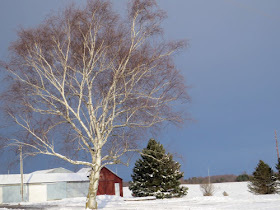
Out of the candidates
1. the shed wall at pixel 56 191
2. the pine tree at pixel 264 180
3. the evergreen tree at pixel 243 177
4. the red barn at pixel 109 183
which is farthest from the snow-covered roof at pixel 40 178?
the evergreen tree at pixel 243 177

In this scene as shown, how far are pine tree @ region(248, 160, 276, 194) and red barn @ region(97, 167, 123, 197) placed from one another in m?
17.1

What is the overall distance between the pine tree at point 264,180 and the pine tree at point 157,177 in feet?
22.4

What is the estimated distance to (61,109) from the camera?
54.4 feet

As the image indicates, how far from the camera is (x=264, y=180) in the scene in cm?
3030

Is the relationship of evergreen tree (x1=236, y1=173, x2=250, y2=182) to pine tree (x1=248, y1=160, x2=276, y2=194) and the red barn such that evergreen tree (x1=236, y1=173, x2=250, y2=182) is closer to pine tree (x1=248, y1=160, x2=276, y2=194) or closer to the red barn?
the red barn

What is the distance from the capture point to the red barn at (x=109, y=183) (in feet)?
132

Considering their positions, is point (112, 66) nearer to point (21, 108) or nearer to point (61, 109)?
point (61, 109)

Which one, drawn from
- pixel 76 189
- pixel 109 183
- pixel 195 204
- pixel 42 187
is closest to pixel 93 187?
pixel 195 204

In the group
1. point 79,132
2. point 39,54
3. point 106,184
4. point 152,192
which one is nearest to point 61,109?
point 79,132

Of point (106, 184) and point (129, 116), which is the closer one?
point (129, 116)

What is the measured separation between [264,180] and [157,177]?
32.5 ft

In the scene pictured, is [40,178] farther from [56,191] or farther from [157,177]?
[157,177]

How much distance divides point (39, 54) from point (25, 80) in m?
1.48

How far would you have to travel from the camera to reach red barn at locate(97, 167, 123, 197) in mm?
40156
